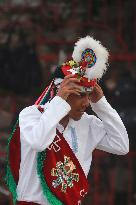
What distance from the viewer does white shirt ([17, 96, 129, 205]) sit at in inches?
129

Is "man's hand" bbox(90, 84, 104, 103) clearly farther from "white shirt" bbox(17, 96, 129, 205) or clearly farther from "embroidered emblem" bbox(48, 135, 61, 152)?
"embroidered emblem" bbox(48, 135, 61, 152)

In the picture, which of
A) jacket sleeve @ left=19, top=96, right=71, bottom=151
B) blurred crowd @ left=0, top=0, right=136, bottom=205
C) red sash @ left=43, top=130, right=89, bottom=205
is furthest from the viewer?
blurred crowd @ left=0, top=0, right=136, bottom=205

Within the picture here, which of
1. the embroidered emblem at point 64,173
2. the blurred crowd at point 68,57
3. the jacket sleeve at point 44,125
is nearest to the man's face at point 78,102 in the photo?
the jacket sleeve at point 44,125

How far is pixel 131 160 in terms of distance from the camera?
243 inches

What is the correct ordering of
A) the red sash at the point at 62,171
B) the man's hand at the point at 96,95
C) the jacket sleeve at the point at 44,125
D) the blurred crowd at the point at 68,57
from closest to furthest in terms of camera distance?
1. the jacket sleeve at the point at 44,125
2. the red sash at the point at 62,171
3. the man's hand at the point at 96,95
4. the blurred crowd at the point at 68,57

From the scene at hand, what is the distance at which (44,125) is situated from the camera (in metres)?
3.27

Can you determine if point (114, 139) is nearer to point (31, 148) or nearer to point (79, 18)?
point (31, 148)

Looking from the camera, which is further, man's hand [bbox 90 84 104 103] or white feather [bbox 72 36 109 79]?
man's hand [bbox 90 84 104 103]

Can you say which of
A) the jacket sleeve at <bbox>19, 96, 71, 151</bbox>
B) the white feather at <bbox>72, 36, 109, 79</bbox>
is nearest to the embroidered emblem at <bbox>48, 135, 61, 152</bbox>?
the jacket sleeve at <bbox>19, 96, 71, 151</bbox>

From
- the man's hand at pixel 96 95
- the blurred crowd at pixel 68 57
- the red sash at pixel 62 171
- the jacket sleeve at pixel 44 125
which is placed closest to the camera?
the jacket sleeve at pixel 44 125

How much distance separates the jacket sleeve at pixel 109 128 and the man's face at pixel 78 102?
15 cm

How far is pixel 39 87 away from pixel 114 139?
2.48 m

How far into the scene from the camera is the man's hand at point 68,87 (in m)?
3.36

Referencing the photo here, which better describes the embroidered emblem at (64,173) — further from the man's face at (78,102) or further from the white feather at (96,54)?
the white feather at (96,54)
